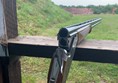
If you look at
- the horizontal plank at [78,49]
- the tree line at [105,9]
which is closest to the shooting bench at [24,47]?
the horizontal plank at [78,49]

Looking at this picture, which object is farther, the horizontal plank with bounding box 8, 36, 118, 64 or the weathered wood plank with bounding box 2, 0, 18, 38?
the weathered wood plank with bounding box 2, 0, 18, 38

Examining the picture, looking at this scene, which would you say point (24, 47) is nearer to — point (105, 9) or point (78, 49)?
point (78, 49)

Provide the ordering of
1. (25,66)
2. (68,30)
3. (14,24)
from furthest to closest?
1. (25,66)
2. (14,24)
3. (68,30)

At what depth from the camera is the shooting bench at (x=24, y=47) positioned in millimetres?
1106

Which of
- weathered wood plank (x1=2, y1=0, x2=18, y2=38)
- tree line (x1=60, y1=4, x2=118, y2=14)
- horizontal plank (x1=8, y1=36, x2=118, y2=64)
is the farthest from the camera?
tree line (x1=60, y1=4, x2=118, y2=14)

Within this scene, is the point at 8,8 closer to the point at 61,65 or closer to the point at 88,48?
the point at 88,48

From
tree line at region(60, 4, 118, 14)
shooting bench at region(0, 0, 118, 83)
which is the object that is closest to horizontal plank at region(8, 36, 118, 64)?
shooting bench at region(0, 0, 118, 83)

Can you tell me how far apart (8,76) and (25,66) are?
162cm

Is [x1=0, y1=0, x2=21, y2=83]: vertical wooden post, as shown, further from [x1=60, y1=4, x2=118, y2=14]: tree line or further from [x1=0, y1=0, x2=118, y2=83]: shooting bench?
[x1=60, y1=4, x2=118, y2=14]: tree line

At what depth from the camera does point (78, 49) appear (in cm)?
112

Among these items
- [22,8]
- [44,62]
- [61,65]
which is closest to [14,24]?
[61,65]

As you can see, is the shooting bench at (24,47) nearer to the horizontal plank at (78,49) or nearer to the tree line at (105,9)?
the horizontal plank at (78,49)

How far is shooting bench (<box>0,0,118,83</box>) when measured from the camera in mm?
1106

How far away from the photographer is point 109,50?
1091mm
